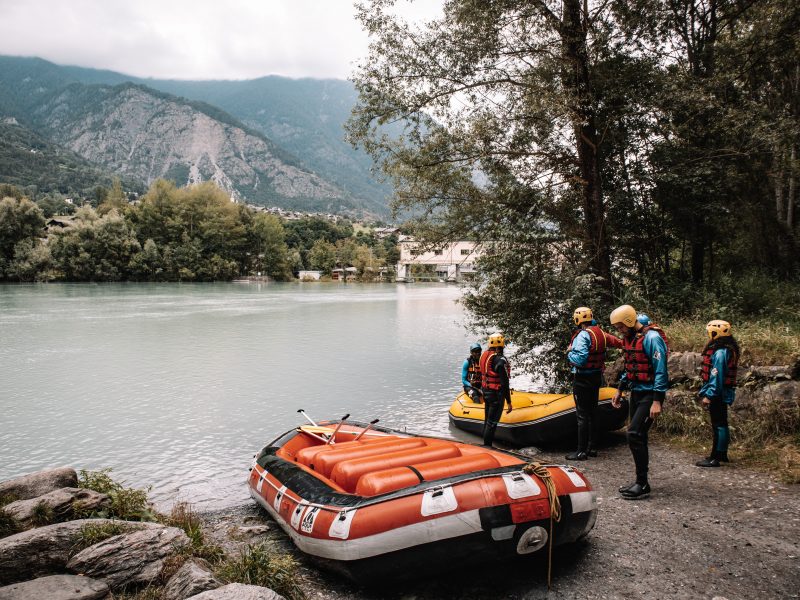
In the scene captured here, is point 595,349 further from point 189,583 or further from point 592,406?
point 189,583

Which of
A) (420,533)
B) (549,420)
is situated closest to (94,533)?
(420,533)

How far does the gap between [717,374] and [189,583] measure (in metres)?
5.85

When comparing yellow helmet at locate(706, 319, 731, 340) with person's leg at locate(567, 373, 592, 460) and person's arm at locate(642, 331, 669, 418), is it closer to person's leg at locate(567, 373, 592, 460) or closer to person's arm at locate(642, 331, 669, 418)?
person's arm at locate(642, 331, 669, 418)

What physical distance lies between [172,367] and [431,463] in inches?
601

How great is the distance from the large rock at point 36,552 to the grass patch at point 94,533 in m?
0.02

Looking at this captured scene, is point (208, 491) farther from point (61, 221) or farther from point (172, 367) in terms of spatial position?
point (61, 221)

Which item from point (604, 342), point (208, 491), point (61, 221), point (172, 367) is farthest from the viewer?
point (61, 221)

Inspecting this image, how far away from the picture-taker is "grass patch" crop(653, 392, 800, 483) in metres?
6.21

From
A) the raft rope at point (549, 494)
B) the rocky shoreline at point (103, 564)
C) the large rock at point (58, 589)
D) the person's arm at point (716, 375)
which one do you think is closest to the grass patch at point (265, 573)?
the rocky shoreline at point (103, 564)


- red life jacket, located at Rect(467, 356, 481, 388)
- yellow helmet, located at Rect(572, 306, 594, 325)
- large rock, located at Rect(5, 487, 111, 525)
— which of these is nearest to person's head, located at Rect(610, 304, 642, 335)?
yellow helmet, located at Rect(572, 306, 594, 325)

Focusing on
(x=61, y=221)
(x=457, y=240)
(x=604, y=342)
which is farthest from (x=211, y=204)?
(x=604, y=342)

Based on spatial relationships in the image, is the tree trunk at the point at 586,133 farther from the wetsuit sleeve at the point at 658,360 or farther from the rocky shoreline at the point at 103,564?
the rocky shoreline at the point at 103,564

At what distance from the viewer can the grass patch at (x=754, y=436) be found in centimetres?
621

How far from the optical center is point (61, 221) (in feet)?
251
